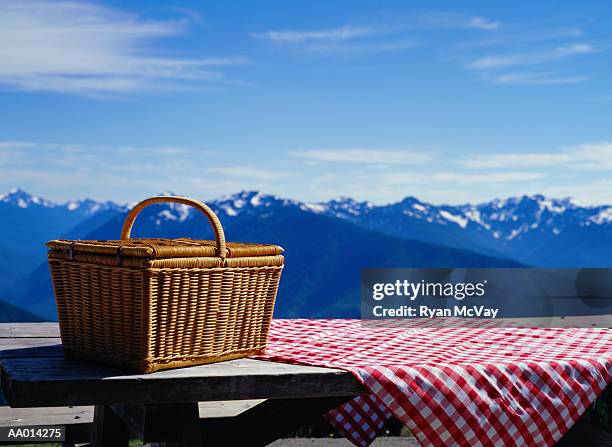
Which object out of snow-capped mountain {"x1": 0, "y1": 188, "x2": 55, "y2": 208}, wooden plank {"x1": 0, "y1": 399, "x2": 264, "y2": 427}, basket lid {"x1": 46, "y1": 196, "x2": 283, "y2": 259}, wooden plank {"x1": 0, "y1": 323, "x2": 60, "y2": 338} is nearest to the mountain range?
snow-capped mountain {"x1": 0, "y1": 188, "x2": 55, "y2": 208}

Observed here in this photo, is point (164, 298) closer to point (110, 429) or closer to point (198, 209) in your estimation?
point (198, 209)

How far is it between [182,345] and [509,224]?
381 feet

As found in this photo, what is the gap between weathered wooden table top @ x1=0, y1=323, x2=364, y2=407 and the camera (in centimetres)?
222

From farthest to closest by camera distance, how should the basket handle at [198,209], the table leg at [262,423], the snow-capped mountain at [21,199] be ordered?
the snow-capped mountain at [21,199] → the table leg at [262,423] → the basket handle at [198,209]

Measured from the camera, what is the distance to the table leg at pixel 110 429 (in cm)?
297

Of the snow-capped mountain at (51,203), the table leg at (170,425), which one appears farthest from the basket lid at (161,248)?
the snow-capped mountain at (51,203)

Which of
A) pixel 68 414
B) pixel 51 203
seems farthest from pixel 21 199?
pixel 68 414

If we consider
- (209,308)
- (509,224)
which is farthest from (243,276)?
(509,224)

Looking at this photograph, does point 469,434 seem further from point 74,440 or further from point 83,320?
point 74,440

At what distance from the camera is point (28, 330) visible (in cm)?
331

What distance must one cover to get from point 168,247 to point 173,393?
0.37 m

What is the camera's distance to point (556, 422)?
2660mm

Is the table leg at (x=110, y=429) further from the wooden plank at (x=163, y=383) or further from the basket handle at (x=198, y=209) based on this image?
the basket handle at (x=198, y=209)

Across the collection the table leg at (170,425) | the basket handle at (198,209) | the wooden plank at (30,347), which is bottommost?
the table leg at (170,425)
